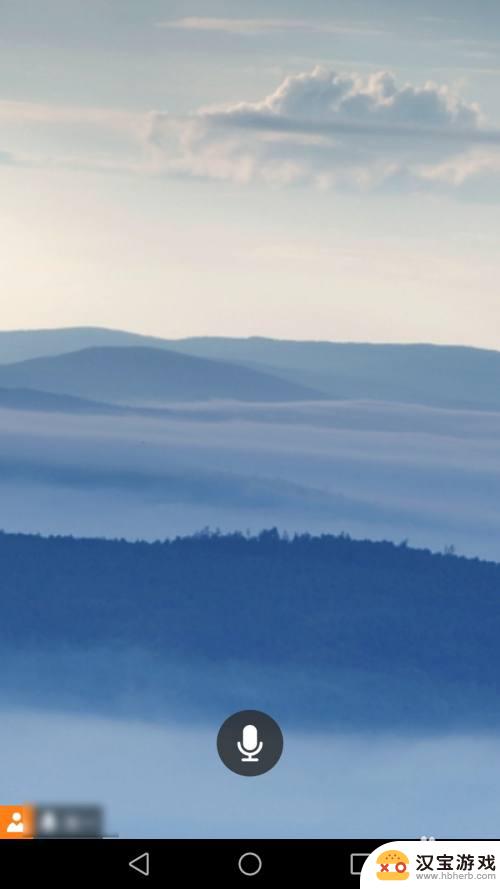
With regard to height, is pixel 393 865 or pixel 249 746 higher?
pixel 249 746

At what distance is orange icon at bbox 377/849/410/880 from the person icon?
104 centimetres

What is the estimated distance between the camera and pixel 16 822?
3.91m

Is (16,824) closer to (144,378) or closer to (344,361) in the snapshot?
(144,378)

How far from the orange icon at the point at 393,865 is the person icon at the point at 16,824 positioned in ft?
3.42

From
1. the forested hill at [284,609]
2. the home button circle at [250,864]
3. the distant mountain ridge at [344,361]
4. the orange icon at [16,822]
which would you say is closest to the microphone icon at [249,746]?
the home button circle at [250,864]

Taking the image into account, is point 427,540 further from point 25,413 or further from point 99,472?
point 25,413

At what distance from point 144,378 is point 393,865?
265 centimetres

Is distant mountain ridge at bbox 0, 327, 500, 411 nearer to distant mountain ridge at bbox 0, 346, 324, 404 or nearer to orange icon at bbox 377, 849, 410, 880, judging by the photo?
distant mountain ridge at bbox 0, 346, 324, 404

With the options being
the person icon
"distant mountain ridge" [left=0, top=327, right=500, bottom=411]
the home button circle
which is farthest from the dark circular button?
"distant mountain ridge" [left=0, top=327, right=500, bottom=411]

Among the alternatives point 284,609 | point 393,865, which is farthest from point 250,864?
point 284,609

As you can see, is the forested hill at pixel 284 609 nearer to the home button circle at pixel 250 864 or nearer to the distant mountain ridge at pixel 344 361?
the distant mountain ridge at pixel 344 361

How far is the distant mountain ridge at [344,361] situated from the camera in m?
5.55

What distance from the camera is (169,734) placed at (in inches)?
177

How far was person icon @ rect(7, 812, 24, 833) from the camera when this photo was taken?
3.89m
